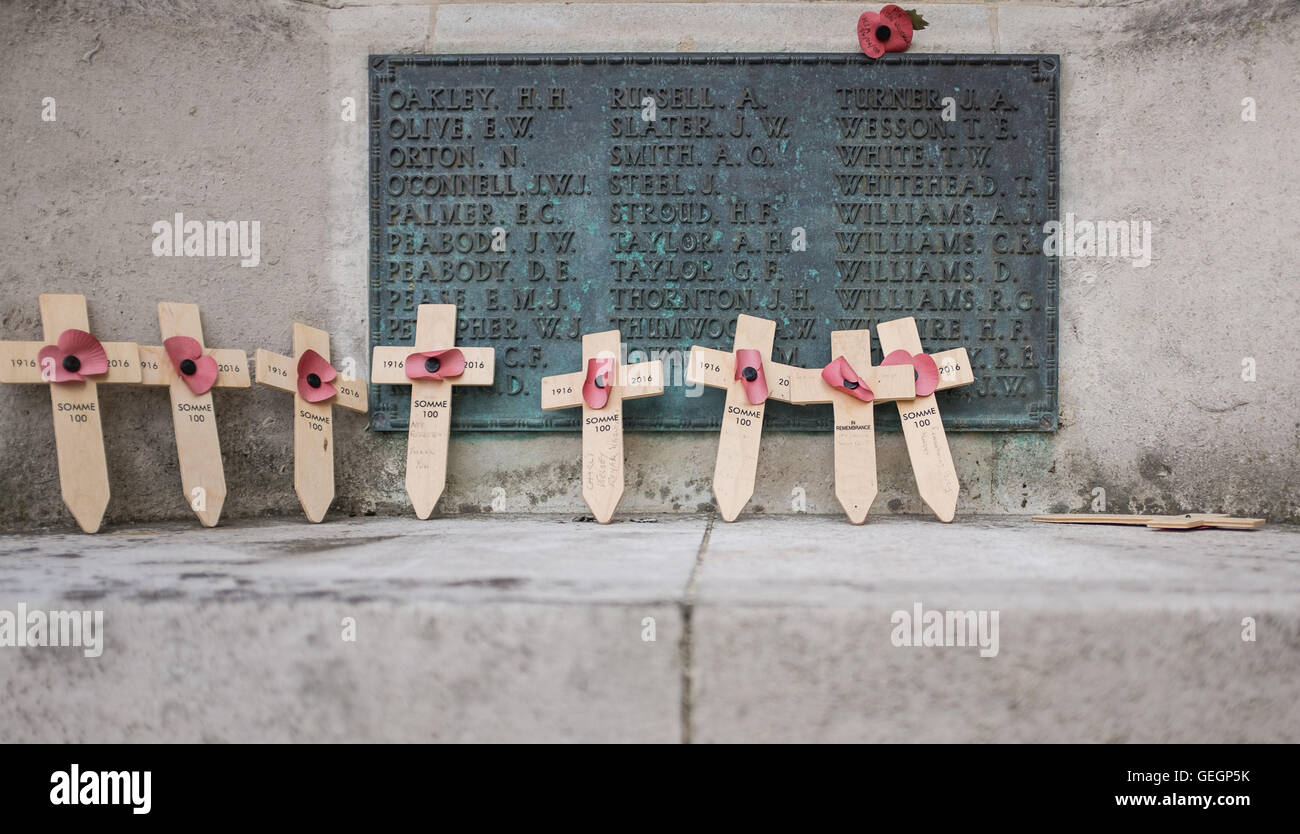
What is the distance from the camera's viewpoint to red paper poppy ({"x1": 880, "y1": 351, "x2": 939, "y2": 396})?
3.25 metres

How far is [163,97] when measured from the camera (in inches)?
141

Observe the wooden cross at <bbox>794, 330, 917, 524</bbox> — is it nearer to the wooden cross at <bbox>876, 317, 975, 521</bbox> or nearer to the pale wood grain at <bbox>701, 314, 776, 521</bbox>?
the wooden cross at <bbox>876, 317, 975, 521</bbox>

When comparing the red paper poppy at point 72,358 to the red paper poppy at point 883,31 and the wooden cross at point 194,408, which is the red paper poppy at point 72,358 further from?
the red paper poppy at point 883,31

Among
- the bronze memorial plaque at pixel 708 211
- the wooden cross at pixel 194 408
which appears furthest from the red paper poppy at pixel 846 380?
A: the wooden cross at pixel 194 408

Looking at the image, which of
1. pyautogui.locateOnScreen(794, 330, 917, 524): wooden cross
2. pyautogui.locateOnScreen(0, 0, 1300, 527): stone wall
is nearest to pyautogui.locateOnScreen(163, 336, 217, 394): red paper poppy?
pyautogui.locateOnScreen(0, 0, 1300, 527): stone wall

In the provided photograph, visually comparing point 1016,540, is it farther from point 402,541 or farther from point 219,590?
point 219,590

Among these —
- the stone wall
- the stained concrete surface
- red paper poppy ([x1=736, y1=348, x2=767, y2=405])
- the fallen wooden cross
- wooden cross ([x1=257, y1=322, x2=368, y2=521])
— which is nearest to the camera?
the stained concrete surface

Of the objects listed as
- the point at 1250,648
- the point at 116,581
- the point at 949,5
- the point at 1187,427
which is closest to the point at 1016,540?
the point at 1250,648

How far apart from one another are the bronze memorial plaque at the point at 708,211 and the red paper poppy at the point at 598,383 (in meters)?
0.29

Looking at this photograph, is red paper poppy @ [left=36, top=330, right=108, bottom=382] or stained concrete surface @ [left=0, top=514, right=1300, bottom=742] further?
red paper poppy @ [left=36, top=330, right=108, bottom=382]

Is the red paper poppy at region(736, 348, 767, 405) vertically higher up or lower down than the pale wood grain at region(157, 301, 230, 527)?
higher up

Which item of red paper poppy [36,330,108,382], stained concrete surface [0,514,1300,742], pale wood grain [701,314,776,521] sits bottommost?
stained concrete surface [0,514,1300,742]

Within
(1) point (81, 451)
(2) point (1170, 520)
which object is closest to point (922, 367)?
(2) point (1170, 520)

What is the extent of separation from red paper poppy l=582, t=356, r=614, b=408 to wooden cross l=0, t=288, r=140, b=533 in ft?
5.43
